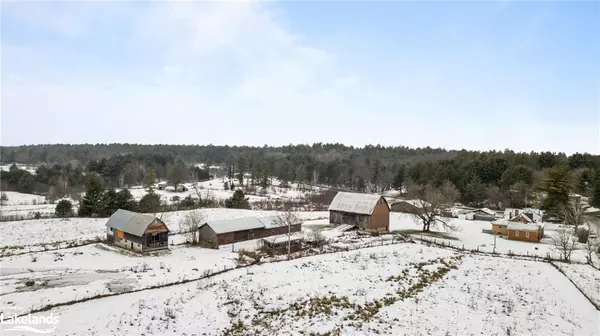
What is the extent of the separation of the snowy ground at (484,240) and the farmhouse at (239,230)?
16508 mm

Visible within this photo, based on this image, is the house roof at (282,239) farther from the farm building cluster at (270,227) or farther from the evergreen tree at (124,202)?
the evergreen tree at (124,202)

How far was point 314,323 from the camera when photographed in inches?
707

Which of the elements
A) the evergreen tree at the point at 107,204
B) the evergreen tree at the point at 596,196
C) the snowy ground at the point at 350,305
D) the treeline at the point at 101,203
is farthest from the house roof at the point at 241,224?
the evergreen tree at the point at 596,196

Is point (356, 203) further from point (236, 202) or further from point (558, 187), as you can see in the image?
point (558, 187)

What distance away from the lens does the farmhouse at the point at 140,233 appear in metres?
36.7

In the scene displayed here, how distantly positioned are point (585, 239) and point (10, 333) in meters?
52.6

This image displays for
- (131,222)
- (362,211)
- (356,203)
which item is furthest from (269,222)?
(131,222)

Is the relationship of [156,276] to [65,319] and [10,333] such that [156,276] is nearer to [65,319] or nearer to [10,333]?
[65,319]

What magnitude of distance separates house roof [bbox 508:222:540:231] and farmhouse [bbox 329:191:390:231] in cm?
1479

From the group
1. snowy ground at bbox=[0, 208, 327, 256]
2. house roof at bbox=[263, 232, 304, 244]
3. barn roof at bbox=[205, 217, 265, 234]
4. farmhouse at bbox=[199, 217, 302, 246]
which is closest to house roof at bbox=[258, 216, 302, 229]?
farmhouse at bbox=[199, 217, 302, 246]

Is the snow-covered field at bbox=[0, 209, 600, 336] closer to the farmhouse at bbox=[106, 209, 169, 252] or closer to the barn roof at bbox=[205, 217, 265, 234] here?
the farmhouse at bbox=[106, 209, 169, 252]

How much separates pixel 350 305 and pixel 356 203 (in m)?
29.9

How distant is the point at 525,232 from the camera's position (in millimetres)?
45844

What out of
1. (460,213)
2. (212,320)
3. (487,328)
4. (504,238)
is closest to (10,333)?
(212,320)
